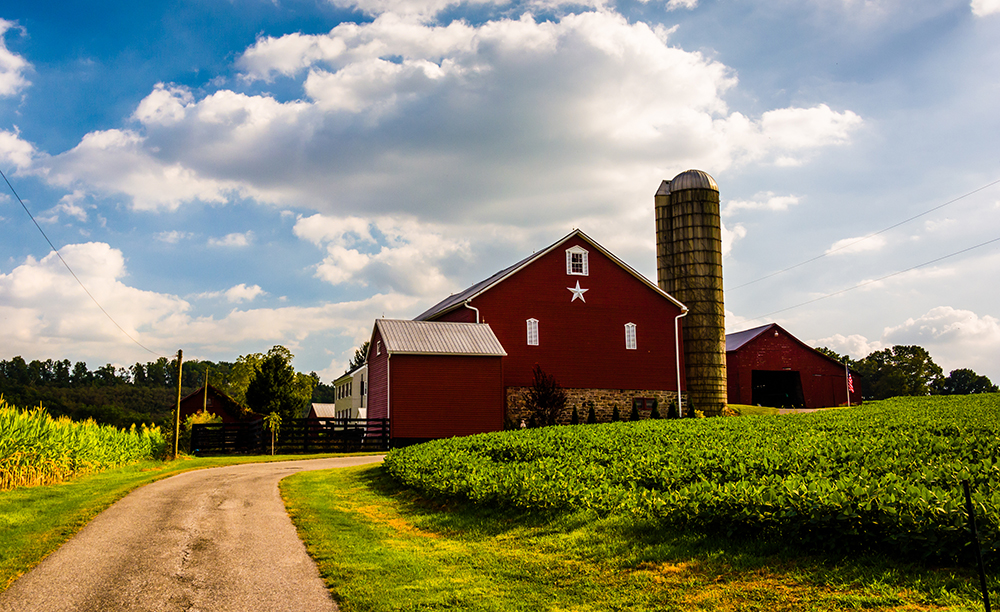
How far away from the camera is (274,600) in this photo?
7102 mm

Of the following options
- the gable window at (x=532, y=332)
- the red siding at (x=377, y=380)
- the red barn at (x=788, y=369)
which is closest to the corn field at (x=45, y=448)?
the red siding at (x=377, y=380)

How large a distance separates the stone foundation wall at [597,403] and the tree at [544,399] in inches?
16.6

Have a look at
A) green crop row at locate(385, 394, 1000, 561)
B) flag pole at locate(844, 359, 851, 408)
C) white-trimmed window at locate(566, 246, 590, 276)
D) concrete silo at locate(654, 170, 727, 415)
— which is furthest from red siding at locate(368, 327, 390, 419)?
flag pole at locate(844, 359, 851, 408)

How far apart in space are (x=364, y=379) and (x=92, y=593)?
97.3 ft

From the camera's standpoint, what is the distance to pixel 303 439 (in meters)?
29.4

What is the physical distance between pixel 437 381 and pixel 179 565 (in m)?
21.5

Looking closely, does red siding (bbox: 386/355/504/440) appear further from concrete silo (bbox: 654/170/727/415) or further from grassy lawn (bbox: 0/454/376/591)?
concrete silo (bbox: 654/170/727/415)

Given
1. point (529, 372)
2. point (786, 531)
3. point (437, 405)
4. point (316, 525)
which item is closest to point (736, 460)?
point (786, 531)

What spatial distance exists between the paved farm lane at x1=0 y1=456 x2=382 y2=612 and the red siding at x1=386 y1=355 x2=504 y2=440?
15.7 metres

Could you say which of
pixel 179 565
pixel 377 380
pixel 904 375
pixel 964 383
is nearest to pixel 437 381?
pixel 377 380

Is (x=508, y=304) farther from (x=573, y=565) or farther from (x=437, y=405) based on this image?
(x=573, y=565)

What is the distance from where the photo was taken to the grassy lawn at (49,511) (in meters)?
8.94

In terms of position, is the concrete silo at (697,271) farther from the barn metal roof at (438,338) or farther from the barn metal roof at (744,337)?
the barn metal roof at (438,338)

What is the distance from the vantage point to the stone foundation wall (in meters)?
32.4
